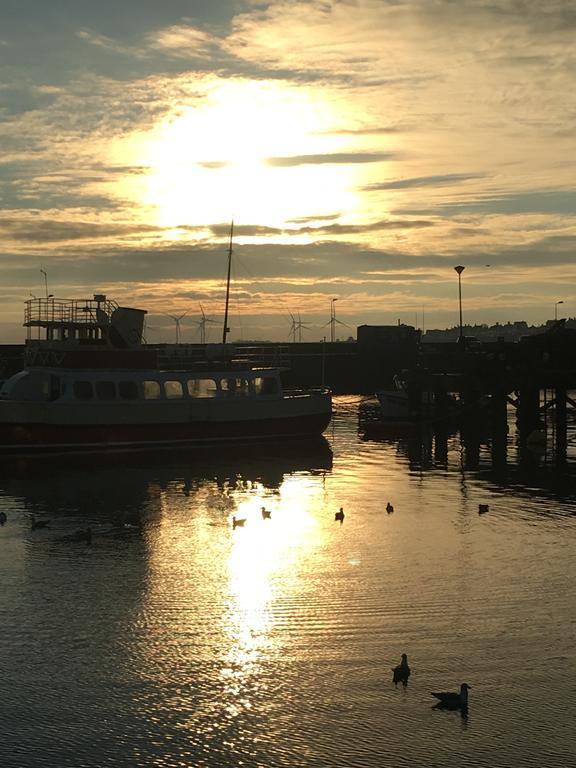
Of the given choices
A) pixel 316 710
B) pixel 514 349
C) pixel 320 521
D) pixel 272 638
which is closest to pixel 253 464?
pixel 320 521

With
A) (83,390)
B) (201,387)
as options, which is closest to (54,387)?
(83,390)

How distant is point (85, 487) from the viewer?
Result: 4519cm

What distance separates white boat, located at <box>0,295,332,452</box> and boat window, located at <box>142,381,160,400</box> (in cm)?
6

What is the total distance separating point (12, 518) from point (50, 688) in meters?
19.2

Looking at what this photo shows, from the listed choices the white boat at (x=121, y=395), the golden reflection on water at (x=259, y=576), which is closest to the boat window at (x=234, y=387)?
the white boat at (x=121, y=395)

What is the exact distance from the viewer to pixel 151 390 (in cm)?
5906

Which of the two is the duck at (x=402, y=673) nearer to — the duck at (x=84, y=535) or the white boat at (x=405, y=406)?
the duck at (x=84, y=535)

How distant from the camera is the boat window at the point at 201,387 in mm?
60531

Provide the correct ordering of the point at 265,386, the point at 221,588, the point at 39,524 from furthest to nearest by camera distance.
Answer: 1. the point at 265,386
2. the point at 39,524
3. the point at 221,588

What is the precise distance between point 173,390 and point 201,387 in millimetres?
1992

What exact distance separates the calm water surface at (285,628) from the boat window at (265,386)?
19757 mm

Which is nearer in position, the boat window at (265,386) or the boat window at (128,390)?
the boat window at (128,390)

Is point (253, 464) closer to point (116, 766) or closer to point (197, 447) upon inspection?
point (197, 447)

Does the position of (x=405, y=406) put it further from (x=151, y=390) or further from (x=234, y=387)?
(x=151, y=390)
